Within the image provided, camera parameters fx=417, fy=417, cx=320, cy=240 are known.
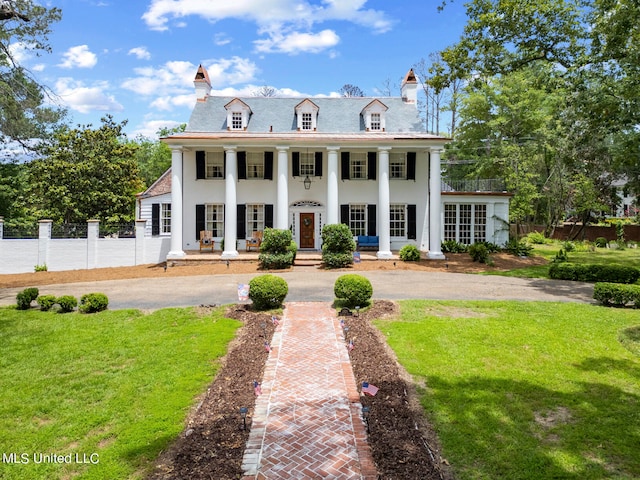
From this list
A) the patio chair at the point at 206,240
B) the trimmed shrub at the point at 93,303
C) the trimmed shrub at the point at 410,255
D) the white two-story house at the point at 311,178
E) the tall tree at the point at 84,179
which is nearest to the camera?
the trimmed shrub at the point at 93,303

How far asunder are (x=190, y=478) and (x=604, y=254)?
2773cm

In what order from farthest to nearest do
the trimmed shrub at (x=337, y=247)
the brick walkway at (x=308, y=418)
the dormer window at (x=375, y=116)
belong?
the dormer window at (x=375, y=116) → the trimmed shrub at (x=337, y=247) → the brick walkway at (x=308, y=418)

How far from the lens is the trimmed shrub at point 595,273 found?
1381 cm

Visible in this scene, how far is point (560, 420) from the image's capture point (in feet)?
17.9

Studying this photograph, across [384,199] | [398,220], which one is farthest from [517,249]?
[384,199]

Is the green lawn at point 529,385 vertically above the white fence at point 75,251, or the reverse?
the white fence at point 75,251

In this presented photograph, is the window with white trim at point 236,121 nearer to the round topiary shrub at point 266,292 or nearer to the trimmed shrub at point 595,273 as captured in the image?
the round topiary shrub at point 266,292

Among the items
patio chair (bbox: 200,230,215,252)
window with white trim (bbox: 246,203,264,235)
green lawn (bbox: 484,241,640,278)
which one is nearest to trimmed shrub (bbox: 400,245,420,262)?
green lawn (bbox: 484,241,640,278)

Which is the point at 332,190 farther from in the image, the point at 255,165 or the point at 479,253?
the point at 479,253

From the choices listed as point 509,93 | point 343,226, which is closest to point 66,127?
point 343,226

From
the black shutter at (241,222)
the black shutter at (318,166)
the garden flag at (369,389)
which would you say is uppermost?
the black shutter at (318,166)

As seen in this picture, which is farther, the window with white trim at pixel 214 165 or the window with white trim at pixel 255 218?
the window with white trim at pixel 255 218

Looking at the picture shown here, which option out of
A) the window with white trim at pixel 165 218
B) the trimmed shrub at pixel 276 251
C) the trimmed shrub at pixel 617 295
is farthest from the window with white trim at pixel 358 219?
the trimmed shrub at pixel 617 295

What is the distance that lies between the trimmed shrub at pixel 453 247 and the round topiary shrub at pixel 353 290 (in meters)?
13.3
